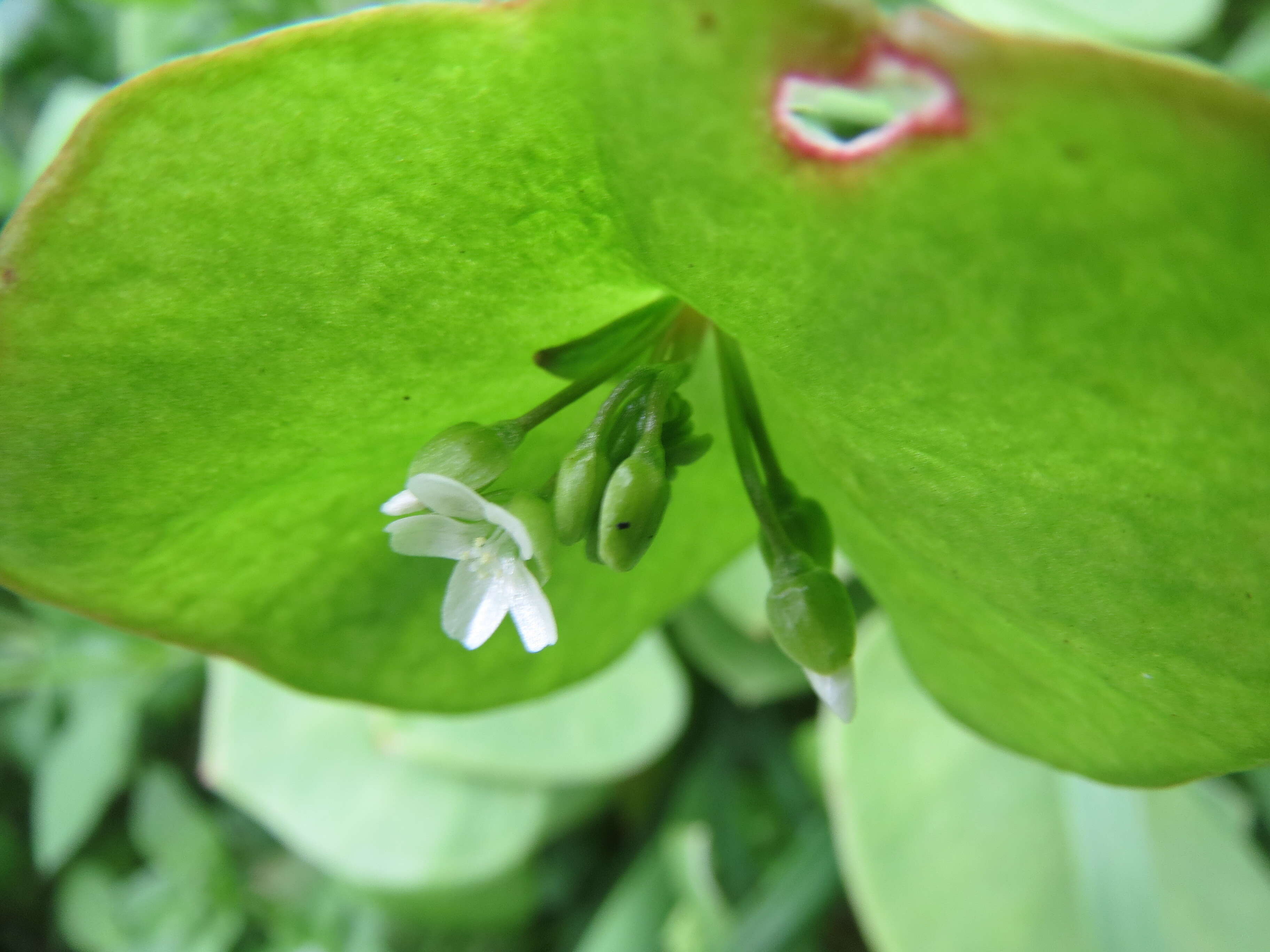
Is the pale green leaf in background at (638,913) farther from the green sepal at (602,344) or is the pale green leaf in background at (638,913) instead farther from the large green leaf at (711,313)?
the green sepal at (602,344)

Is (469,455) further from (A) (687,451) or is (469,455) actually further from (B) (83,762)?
(B) (83,762)

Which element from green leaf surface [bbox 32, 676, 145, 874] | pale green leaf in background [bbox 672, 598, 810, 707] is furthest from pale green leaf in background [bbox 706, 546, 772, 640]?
green leaf surface [bbox 32, 676, 145, 874]

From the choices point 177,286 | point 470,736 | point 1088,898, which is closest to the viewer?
point 177,286

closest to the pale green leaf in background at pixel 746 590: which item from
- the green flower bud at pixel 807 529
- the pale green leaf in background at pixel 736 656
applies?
the pale green leaf in background at pixel 736 656

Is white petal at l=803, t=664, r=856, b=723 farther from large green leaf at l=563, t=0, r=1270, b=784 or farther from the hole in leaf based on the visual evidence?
the hole in leaf

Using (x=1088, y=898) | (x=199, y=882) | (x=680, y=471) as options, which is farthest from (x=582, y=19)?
(x=199, y=882)

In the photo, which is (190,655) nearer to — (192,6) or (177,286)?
(192,6)
